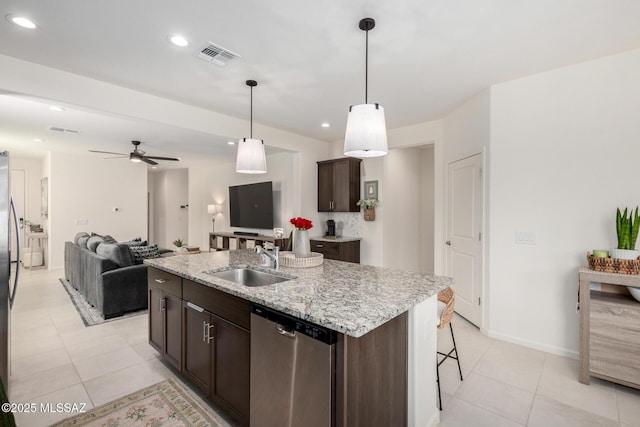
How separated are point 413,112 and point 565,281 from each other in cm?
256

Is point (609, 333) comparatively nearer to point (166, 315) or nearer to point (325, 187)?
point (166, 315)

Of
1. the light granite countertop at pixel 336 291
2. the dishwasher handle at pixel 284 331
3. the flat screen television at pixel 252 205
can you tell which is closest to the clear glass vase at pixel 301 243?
the light granite countertop at pixel 336 291

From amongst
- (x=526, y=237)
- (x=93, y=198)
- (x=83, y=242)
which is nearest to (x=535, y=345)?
(x=526, y=237)

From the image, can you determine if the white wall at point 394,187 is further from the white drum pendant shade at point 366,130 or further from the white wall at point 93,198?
the white wall at point 93,198

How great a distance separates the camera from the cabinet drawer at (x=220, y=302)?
5.81ft

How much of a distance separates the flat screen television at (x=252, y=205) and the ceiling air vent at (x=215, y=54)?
3.55m

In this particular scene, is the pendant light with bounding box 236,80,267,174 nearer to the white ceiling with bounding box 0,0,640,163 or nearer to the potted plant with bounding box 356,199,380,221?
the white ceiling with bounding box 0,0,640,163

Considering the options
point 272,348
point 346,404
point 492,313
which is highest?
point 272,348

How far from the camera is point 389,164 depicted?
16.9 ft

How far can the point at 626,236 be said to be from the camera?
242 cm

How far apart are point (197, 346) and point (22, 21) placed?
8.40 feet

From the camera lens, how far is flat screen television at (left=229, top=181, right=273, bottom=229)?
247 inches

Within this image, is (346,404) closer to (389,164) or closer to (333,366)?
(333,366)

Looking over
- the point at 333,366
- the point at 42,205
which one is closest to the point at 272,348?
the point at 333,366
